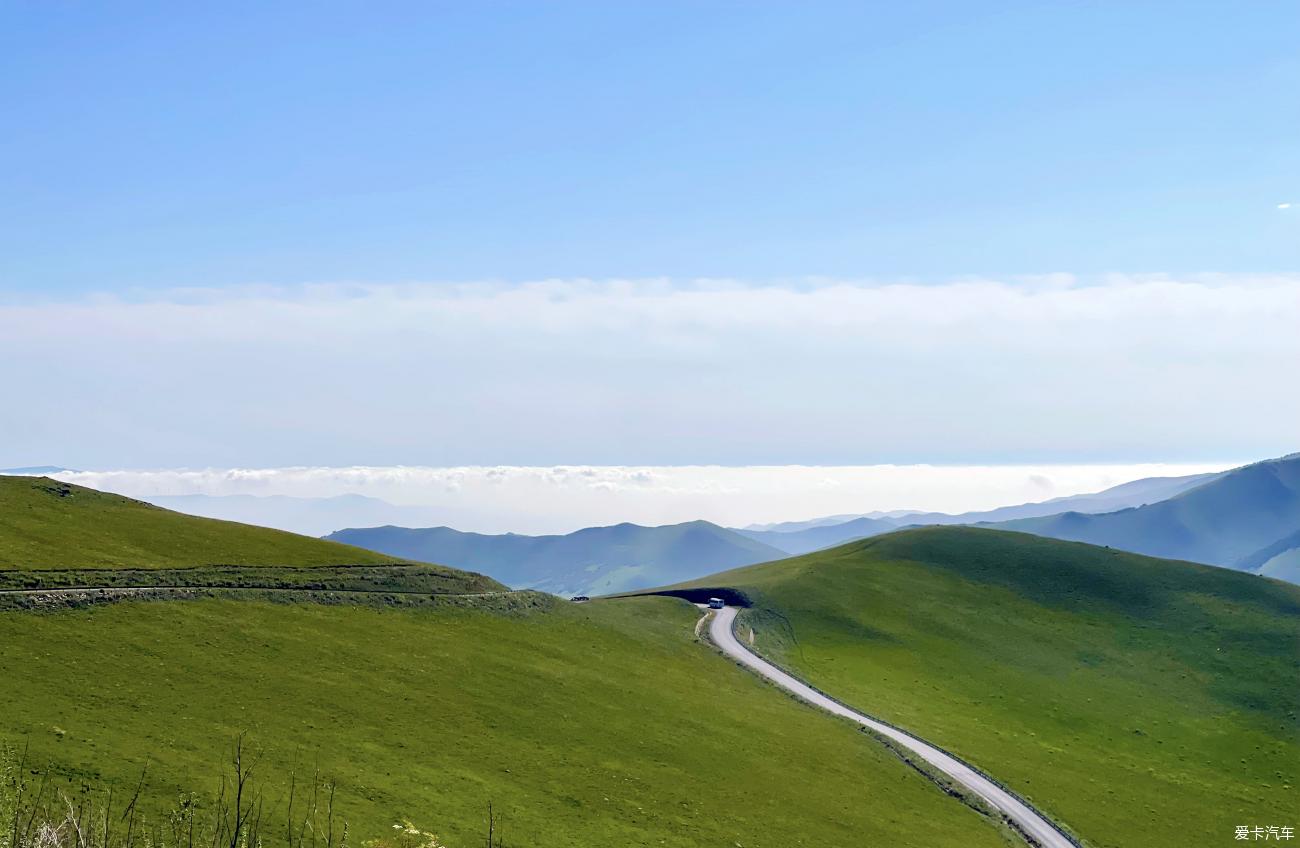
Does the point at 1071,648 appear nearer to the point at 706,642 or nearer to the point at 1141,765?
the point at 1141,765

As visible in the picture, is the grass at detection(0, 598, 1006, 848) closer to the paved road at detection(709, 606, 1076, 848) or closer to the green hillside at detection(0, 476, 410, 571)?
the paved road at detection(709, 606, 1076, 848)

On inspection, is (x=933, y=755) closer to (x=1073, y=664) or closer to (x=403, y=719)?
(x=1073, y=664)

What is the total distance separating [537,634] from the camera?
3467 inches

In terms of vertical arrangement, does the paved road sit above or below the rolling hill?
below

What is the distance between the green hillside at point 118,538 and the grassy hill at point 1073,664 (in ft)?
187

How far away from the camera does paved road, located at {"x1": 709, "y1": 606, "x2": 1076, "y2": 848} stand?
224 feet

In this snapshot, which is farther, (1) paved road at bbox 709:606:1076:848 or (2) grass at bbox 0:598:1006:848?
(1) paved road at bbox 709:606:1076:848

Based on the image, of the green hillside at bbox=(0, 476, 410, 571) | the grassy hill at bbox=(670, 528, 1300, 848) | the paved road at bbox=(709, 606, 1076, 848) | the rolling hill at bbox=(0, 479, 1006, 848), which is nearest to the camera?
the rolling hill at bbox=(0, 479, 1006, 848)

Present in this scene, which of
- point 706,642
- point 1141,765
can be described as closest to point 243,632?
point 706,642

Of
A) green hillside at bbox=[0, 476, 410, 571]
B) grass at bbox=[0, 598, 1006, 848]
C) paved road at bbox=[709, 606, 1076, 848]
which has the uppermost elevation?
green hillside at bbox=[0, 476, 410, 571]

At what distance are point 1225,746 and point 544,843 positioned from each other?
83.5 meters

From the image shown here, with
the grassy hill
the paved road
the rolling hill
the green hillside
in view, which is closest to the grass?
the rolling hill

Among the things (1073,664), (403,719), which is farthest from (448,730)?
(1073,664)

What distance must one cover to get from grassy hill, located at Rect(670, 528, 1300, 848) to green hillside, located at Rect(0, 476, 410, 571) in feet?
187
